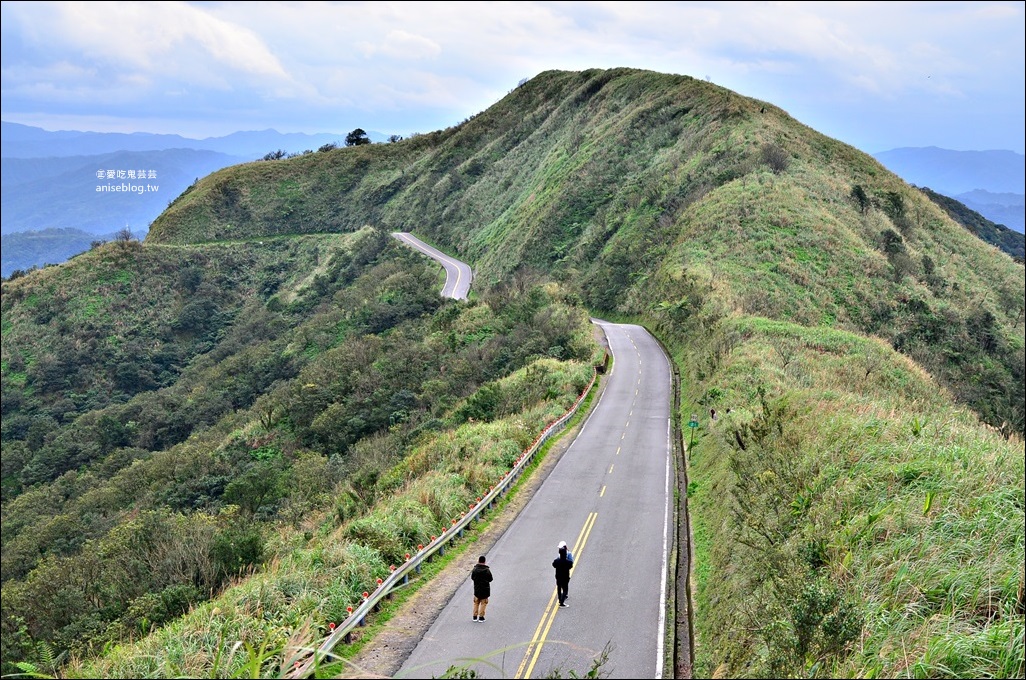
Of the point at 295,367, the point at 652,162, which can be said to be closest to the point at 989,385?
the point at 652,162

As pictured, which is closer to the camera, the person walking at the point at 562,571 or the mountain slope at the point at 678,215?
the person walking at the point at 562,571

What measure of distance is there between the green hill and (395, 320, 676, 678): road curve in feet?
4.20

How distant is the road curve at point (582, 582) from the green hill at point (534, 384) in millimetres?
1280

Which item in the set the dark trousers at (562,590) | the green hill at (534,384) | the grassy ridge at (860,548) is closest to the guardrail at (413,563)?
the green hill at (534,384)

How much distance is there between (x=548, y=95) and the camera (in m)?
111

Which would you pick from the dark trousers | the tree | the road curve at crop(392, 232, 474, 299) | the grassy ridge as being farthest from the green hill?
the tree

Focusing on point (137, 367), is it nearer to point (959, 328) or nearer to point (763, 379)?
point (763, 379)

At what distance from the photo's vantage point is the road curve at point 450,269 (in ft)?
217

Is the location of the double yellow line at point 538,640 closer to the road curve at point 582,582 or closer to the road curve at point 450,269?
the road curve at point 582,582

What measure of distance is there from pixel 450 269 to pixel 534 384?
152 feet

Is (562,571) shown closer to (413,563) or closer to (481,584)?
(481,584)

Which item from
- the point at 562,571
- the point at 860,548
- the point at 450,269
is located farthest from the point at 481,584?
the point at 450,269

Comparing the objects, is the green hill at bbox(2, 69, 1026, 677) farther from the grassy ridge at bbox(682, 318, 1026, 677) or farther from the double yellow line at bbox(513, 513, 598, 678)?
the double yellow line at bbox(513, 513, 598, 678)

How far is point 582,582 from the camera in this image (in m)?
13.9
